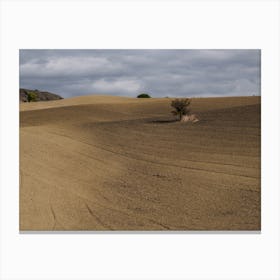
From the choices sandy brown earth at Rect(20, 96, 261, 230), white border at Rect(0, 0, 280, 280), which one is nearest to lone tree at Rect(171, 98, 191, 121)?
sandy brown earth at Rect(20, 96, 261, 230)

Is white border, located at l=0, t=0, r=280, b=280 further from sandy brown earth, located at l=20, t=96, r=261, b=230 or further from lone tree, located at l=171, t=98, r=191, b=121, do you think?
lone tree, located at l=171, t=98, r=191, b=121

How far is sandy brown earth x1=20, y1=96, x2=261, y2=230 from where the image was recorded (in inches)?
383

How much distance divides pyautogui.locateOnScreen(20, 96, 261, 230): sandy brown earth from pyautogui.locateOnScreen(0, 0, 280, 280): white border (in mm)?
243
